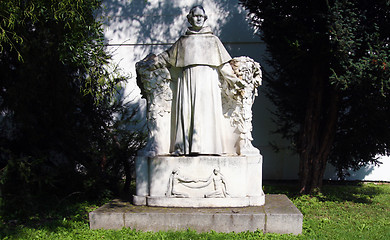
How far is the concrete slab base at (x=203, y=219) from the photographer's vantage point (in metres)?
3.96

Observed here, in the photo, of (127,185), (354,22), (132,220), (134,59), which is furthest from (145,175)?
(134,59)

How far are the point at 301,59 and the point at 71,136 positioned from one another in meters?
4.34

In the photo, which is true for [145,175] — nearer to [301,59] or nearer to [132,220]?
[132,220]

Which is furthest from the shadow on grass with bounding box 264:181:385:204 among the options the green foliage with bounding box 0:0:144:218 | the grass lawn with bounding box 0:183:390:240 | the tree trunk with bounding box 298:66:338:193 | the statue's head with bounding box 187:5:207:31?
the statue's head with bounding box 187:5:207:31

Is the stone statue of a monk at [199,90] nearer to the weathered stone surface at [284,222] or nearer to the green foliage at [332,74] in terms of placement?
the weathered stone surface at [284,222]

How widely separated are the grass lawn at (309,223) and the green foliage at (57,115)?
592mm

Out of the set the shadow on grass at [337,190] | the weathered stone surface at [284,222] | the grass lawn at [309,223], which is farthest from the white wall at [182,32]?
the weathered stone surface at [284,222]

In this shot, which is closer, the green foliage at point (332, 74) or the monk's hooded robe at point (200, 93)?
the monk's hooded robe at point (200, 93)

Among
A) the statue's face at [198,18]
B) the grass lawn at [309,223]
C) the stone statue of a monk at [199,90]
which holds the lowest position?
the grass lawn at [309,223]

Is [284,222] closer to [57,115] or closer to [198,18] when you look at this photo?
[198,18]

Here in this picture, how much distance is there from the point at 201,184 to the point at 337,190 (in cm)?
430

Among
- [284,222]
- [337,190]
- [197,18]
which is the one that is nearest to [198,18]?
[197,18]

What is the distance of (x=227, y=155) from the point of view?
459cm

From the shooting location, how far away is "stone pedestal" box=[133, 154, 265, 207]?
431 cm
